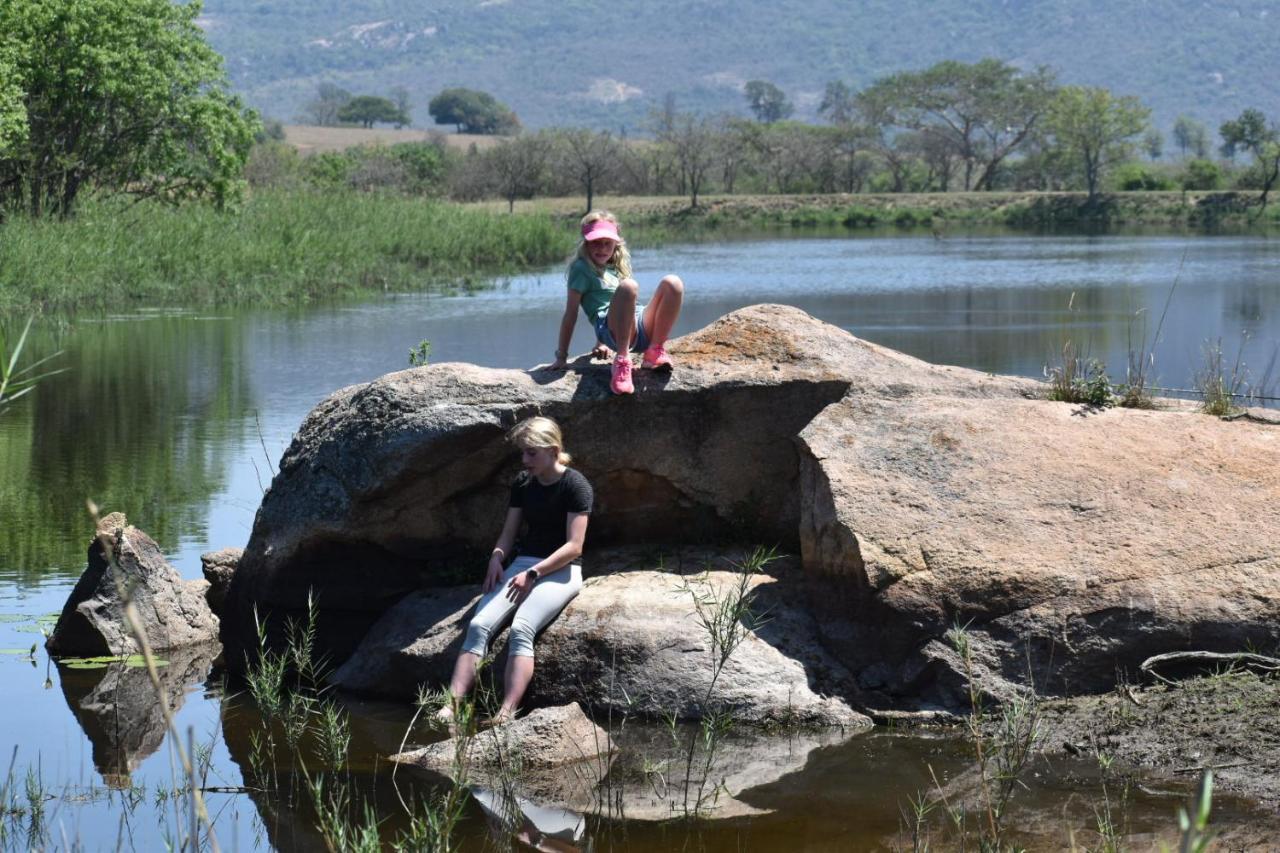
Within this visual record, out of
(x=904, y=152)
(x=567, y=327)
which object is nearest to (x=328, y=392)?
(x=567, y=327)

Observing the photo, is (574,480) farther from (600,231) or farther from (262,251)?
(262,251)

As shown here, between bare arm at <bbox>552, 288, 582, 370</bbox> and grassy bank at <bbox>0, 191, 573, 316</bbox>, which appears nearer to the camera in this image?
bare arm at <bbox>552, 288, 582, 370</bbox>

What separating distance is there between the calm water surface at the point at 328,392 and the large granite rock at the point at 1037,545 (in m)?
0.60

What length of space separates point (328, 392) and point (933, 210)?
54643mm

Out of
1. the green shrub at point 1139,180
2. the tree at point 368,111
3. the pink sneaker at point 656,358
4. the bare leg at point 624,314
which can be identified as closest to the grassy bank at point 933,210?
the green shrub at point 1139,180

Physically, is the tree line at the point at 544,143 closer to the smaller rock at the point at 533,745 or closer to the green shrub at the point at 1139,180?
the green shrub at the point at 1139,180

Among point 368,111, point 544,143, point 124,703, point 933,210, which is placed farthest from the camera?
point 368,111

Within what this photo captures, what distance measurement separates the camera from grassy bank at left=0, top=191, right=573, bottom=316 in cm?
2477

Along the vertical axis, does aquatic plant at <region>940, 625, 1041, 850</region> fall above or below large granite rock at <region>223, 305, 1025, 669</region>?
below

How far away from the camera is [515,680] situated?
269 inches

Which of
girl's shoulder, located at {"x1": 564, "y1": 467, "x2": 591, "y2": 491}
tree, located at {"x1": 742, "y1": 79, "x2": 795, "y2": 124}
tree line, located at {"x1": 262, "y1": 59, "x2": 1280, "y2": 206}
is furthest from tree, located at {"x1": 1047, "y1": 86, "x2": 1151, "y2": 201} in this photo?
tree, located at {"x1": 742, "y1": 79, "x2": 795, "y2": 124}

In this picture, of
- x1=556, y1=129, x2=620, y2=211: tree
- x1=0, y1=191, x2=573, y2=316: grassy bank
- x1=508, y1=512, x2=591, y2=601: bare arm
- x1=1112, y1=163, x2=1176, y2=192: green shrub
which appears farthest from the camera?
x1=556, y1=129, x2=620, y2=211: tree

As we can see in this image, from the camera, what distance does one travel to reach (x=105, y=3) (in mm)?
28875

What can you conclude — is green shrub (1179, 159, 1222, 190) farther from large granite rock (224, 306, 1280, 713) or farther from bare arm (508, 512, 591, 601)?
bare arm (508, 512, 591, 601)
